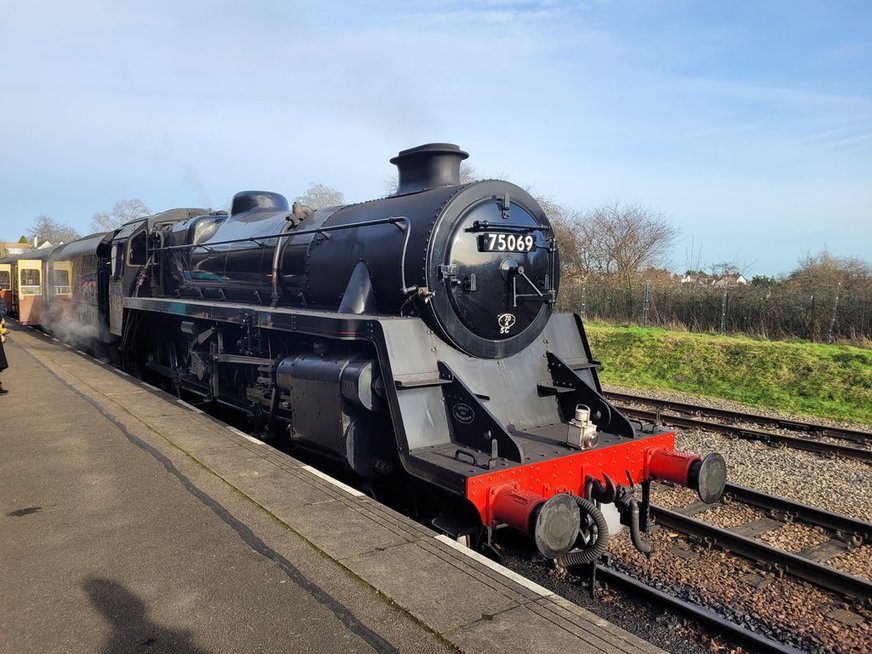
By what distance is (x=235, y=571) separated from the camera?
3.47 m

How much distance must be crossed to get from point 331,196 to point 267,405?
4267 cm

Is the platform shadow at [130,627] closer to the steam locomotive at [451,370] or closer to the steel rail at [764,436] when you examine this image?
the steam locomotive at [451,370]

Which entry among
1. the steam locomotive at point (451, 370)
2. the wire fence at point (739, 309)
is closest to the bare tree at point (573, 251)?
the wire fence at point (739, 309)

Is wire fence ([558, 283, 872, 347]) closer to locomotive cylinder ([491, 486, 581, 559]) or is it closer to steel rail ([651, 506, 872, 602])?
steel rail ([651, 506, 872, 602])

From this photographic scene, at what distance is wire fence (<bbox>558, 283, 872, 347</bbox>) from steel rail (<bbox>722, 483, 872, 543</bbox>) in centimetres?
1113

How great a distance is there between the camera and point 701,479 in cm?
448

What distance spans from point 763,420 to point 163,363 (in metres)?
9.71

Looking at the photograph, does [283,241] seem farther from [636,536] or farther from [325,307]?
[636,536]

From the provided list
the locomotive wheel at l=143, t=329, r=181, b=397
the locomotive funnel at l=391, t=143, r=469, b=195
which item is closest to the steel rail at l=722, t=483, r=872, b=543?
the locomotive funnel at l=391, t=143, r=469, b=195

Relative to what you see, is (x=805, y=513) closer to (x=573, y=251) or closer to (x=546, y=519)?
(x=546, y=519)

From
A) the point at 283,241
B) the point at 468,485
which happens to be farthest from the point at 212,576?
the point at 283,241

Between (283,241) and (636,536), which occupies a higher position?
(283,241)

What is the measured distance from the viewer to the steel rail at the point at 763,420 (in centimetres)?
897

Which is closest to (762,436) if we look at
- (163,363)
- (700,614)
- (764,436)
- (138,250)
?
(764,436)
